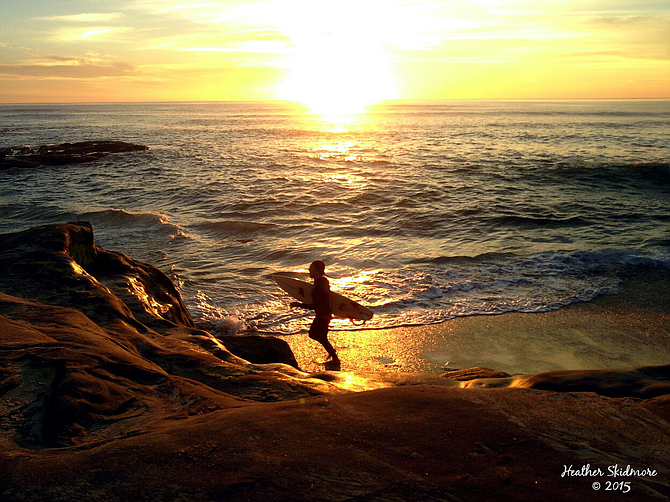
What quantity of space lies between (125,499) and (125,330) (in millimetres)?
3343

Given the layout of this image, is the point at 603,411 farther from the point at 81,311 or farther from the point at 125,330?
the point at 81,311

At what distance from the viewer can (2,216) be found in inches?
738

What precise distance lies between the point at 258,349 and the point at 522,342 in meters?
4.74

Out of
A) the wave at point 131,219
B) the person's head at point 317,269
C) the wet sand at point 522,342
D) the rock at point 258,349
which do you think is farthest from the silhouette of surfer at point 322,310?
the wave at point 131,219

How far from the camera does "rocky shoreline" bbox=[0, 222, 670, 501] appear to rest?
9.00ft

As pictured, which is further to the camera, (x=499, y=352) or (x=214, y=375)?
(x=499, y=352)

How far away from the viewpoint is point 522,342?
8492 millimetres

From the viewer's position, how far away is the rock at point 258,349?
6844mm

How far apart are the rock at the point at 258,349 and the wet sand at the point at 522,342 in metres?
0.71

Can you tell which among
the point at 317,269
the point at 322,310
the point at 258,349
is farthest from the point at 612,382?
the point at 258,349

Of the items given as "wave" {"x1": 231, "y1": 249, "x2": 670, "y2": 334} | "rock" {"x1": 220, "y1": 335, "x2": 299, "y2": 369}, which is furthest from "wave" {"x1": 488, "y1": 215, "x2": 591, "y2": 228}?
"rock" {"x1": 220, "y1": 335, "x2": 299, "y2": 369}

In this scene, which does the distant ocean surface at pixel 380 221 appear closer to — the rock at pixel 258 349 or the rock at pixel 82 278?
the rock at pixel 82 278

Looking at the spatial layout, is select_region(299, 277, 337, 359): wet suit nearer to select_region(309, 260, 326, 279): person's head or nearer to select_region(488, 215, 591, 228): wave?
select_region(309, 260, 326, 279): person's head

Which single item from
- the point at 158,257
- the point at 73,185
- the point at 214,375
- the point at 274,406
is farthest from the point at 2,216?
A: the point at 274,406
